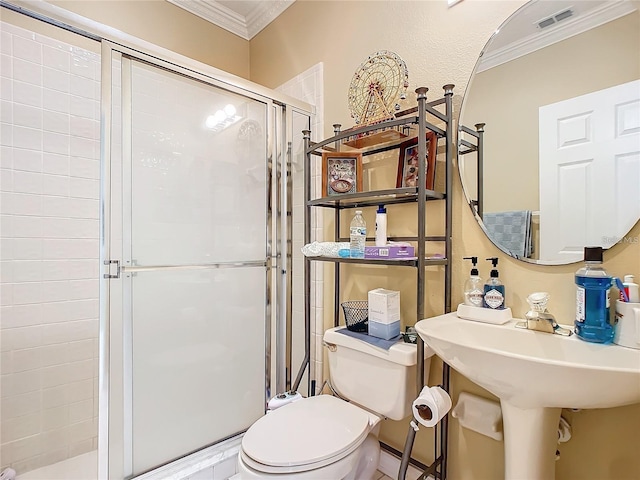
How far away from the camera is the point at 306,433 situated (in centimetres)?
115

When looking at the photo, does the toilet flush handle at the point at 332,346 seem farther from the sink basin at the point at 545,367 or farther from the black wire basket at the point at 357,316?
the sink basin at the point at 545,367

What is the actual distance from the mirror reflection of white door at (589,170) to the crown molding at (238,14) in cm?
174

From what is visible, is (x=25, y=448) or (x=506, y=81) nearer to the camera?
(x=506, y=81)

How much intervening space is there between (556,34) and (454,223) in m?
0.67

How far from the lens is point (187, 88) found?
1540 mm

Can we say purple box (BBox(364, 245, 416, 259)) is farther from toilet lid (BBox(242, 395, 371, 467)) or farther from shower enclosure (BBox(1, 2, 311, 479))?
shower enclosure (BBox(1, 2, 311, 479))

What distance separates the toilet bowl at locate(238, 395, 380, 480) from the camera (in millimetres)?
1021

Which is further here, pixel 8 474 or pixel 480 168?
pixel 8 474

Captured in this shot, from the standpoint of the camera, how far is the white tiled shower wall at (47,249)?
1.65 meters

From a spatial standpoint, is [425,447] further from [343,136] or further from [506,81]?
[506,81]

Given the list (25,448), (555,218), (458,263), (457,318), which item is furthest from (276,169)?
(25,448)

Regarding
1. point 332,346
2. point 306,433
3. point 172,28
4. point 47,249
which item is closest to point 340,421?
point 306,433

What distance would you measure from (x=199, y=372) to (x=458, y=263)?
1.23 metres

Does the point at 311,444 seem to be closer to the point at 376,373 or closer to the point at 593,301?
the point at 376,373
